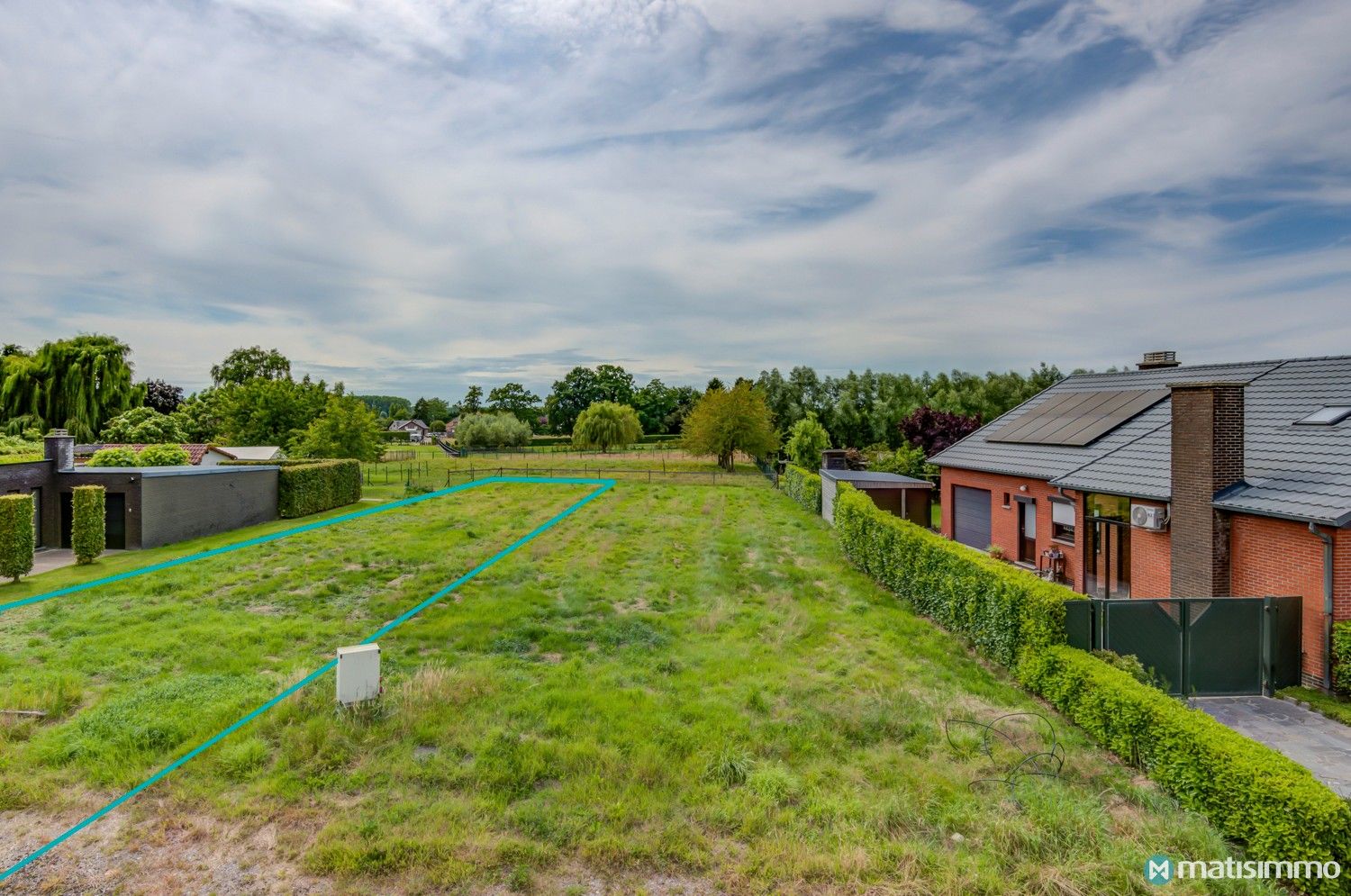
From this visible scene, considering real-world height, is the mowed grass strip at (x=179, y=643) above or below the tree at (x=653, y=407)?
below

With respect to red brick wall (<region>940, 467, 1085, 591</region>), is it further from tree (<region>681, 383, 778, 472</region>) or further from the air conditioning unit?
tree (<region>681, 383, 778, 472</region>)

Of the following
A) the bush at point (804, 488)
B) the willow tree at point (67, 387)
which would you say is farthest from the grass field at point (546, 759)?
the willow tree at point (67, 387)

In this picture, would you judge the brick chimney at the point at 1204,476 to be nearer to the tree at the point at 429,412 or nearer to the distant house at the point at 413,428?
the distant house at the point at 413,428

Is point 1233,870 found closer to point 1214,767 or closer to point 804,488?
point 1214,767

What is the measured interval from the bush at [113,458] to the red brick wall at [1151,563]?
3384 cm

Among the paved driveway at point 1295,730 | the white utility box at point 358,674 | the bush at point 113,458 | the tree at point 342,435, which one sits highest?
the tree at point 342,435

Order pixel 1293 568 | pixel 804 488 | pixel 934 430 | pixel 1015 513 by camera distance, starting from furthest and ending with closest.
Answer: pixel 934 430 < pixel 804 488 < pixel 1015 513 < pixel 1293 568

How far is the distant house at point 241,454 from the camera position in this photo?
31.0m

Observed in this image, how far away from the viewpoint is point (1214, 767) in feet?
16.9

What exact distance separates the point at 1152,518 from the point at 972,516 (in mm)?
7808

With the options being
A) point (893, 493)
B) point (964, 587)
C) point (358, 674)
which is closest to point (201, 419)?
point (893, 493)

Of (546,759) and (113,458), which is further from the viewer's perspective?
(113,458)

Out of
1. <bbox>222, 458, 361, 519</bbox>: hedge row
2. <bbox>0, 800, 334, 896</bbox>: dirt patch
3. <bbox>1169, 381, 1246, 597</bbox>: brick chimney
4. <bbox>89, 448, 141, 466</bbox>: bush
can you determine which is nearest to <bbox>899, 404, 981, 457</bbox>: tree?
<bbox>1169, 381, 1246, 597</bbox>: brick chimney

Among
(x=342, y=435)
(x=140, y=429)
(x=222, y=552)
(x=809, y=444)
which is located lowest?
(x=222, y=552)
